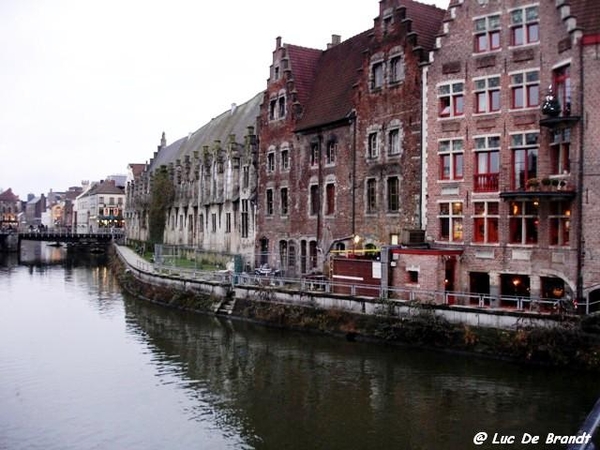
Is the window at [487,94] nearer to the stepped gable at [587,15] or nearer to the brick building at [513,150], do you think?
the brick building at [513,150]

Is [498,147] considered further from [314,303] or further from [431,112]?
[314,303]

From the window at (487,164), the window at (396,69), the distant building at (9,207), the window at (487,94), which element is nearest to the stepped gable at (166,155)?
the window at (396,69)

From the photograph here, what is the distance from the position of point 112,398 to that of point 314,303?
1176 centimetres

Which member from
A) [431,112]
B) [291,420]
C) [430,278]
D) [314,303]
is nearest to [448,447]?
[291,420]

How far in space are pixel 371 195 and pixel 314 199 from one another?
5.71m

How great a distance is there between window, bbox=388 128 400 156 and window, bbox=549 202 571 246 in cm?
896

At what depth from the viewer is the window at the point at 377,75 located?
33.6 metres

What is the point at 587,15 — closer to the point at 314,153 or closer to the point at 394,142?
the point at 394,142

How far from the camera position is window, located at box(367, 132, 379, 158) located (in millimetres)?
33928

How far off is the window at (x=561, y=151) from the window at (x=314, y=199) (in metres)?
15.8

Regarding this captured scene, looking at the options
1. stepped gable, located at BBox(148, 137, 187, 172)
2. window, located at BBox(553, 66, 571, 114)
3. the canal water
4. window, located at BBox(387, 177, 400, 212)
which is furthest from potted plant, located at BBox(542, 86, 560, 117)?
stepped gable, located at BBox(148, 137, 187, 172)

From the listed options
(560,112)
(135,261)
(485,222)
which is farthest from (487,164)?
(135,261)

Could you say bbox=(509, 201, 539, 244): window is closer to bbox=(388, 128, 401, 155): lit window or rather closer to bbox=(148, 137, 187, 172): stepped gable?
bbox=(388, 128, 401, 155): lit window

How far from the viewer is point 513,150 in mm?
27094
